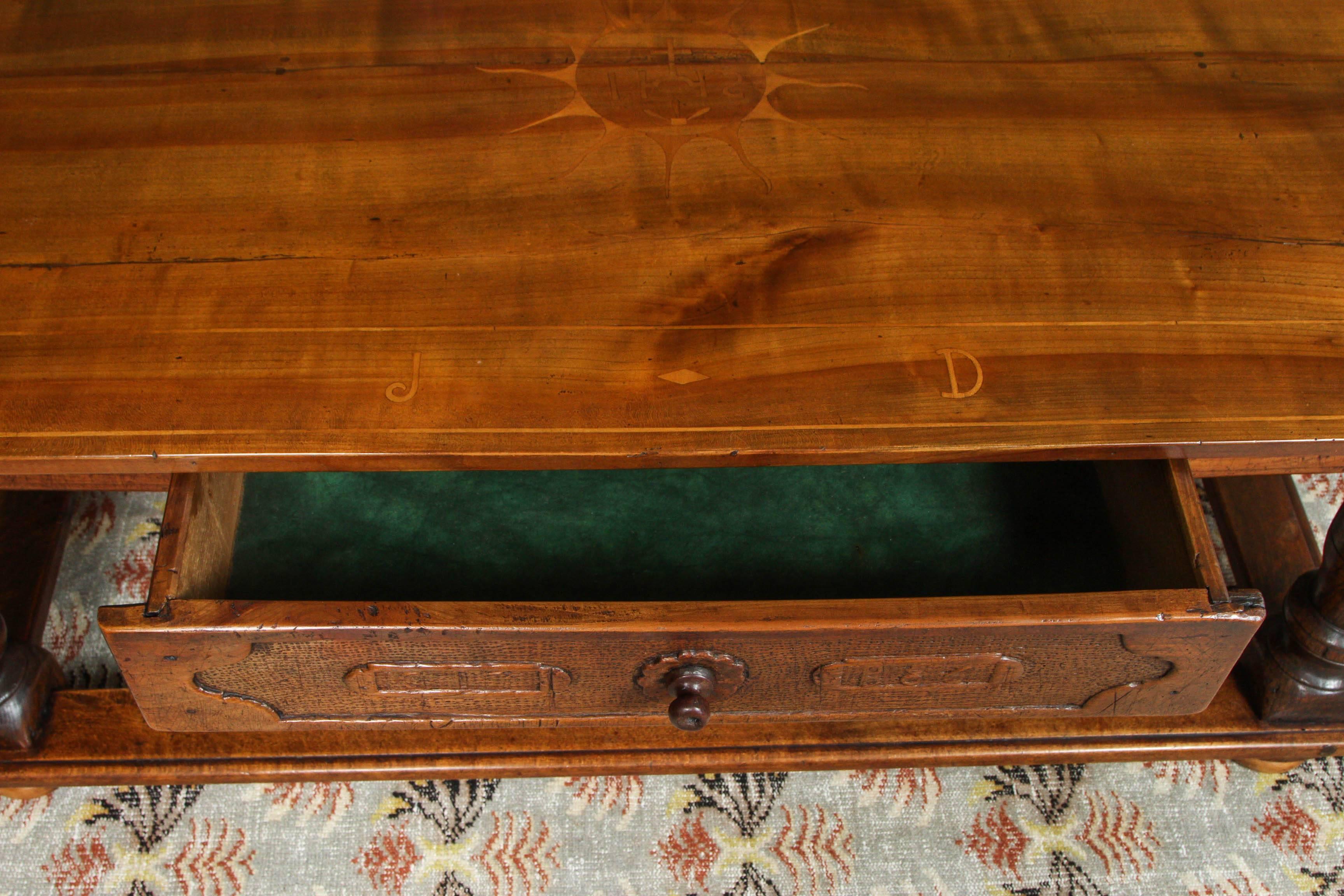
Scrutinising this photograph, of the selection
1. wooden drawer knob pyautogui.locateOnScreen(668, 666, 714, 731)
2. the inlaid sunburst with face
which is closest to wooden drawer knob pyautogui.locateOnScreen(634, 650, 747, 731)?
wooden drawer knob pyautogui.locateOnScreen(668, 666, 714, 731)

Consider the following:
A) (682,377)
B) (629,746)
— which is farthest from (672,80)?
(629,746)

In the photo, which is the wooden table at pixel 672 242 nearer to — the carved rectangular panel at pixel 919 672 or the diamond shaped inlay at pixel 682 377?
the diamond shaped inlay at pixel 682 377

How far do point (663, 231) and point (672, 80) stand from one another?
19 cm

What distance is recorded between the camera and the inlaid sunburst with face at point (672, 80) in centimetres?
89

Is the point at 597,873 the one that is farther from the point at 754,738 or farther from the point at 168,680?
the point at 168,680

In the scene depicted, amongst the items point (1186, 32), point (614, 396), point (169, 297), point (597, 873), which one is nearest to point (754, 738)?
point (597, 873)

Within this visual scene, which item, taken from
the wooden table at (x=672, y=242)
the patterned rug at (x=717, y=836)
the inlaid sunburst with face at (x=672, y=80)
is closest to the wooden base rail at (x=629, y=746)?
the wooden table at (x=672, y=242)

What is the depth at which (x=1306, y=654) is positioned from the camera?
0.86m

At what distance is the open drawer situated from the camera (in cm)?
70

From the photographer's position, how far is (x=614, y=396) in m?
0.72

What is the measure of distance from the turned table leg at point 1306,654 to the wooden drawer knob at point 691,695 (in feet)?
1.64

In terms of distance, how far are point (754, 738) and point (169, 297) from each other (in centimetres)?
59

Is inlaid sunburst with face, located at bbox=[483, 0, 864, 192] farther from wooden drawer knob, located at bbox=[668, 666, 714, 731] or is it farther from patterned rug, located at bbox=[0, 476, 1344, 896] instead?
Answer: patterned rug, located at bbox=[0, 476, 1344, 896]

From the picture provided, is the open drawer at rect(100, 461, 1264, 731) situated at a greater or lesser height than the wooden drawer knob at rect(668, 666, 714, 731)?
greater
